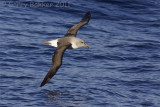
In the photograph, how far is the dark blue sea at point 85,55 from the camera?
1468 centimetres

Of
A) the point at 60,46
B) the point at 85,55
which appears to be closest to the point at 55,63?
the point at 60,46

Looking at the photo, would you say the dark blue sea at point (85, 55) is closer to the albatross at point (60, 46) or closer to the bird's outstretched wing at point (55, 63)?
the bird's outstretched wing at point (55, 63)

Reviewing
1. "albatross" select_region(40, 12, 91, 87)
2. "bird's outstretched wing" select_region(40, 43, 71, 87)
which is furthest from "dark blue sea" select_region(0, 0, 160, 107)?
"albatross" select_region(40, 12, 91, 87)

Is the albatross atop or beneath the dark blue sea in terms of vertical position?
atop

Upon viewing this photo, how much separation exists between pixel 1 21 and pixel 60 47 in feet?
26.7

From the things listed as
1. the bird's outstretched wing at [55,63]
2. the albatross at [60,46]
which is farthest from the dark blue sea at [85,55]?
the albatross at [60,46]

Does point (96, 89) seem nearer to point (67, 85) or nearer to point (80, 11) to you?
point (67, 85)

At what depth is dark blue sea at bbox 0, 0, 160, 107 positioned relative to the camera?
14680 millimetres

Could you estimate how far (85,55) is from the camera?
→ 1852 cm

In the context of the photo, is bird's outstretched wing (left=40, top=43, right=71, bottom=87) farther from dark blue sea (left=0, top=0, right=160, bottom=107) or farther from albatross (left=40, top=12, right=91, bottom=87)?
dark blue sea (left=0, top=0, right=160, bottom=107)

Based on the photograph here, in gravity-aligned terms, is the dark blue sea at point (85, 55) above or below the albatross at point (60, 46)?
below

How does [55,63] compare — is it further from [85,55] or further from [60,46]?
[85,55]

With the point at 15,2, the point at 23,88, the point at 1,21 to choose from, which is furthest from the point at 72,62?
the point at 15,2

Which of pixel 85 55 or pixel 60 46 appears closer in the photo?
pixel 60 46
